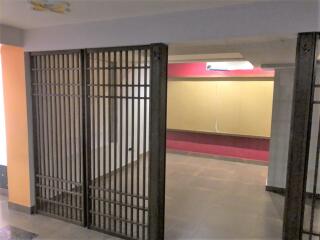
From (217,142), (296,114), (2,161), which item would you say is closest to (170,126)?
(217,142)

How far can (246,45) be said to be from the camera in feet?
11.0

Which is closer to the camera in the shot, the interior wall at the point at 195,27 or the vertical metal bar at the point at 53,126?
the interior wall at the point at 195,27

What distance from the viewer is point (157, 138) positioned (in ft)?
9.66

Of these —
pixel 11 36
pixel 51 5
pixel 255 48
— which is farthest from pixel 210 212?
pixel 11 36

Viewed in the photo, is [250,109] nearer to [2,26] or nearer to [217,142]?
[217,142]

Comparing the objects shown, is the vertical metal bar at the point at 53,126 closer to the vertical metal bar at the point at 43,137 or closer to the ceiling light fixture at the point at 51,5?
the vertical metal bar at the point at 43,137

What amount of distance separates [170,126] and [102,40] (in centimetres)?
494

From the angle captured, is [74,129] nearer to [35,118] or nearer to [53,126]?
[53,126]

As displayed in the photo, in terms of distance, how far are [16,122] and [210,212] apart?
3183 mm

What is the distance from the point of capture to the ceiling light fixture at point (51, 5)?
7.96 feet

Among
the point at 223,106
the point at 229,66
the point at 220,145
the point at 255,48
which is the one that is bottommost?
the point at 220,145

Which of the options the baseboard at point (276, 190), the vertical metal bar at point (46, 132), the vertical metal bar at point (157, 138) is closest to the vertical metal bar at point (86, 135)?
the vertical metal bar at point (46, 132)

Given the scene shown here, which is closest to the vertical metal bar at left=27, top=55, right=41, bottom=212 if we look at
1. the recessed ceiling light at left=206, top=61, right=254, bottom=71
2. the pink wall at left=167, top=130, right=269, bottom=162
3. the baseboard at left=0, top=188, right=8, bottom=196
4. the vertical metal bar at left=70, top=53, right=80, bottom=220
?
the vertical metal bar at left=70, top=53, right=80, bottom=220

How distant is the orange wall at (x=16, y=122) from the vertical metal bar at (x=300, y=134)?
3.35 metres
